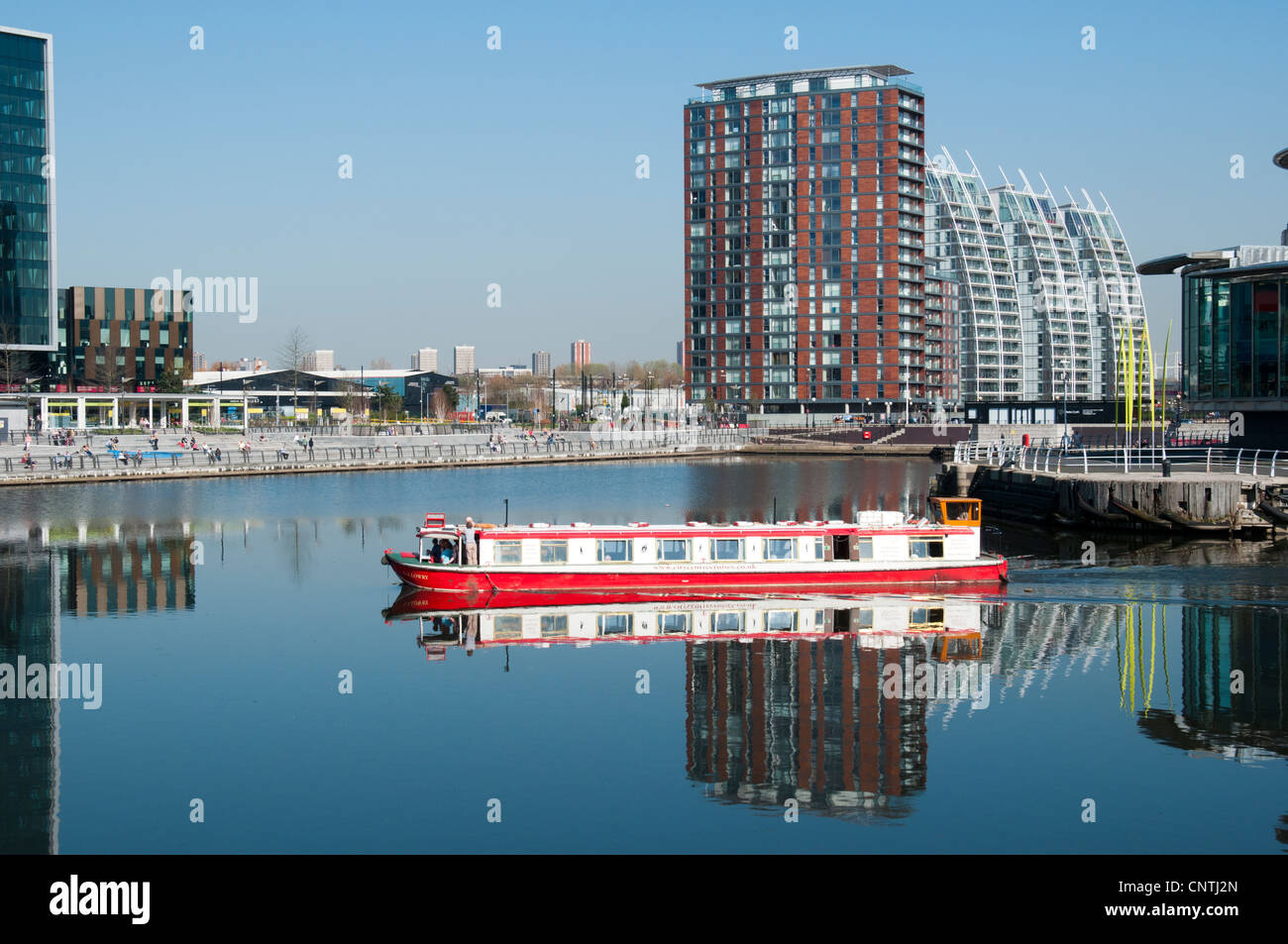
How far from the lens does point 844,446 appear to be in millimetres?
177500

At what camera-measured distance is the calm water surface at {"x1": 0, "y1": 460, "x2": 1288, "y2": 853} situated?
26703mm

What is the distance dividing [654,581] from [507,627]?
734 cm

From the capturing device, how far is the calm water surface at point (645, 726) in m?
26.7

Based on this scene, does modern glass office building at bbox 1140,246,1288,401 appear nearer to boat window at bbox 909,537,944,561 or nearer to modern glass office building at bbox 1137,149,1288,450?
modern glass office building at bbox 1137,149,1288,450

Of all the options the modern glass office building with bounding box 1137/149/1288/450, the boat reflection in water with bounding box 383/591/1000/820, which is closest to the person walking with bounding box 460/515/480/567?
the boat reflection in water with bounding box 383/591/1000/820

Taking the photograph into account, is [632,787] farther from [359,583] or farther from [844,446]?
[844,446]

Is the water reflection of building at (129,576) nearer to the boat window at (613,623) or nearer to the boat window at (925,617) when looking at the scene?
the boat window at (613,623)

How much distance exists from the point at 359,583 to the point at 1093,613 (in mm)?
29484

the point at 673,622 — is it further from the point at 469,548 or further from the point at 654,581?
the point at 469,548

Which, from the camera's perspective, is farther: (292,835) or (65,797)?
(65,797)

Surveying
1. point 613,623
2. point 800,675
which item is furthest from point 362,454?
point 800,675

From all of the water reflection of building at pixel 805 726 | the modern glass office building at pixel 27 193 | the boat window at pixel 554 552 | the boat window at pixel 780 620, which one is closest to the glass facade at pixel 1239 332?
the boat window at pixel 780 620

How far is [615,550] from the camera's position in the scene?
5203 cm
